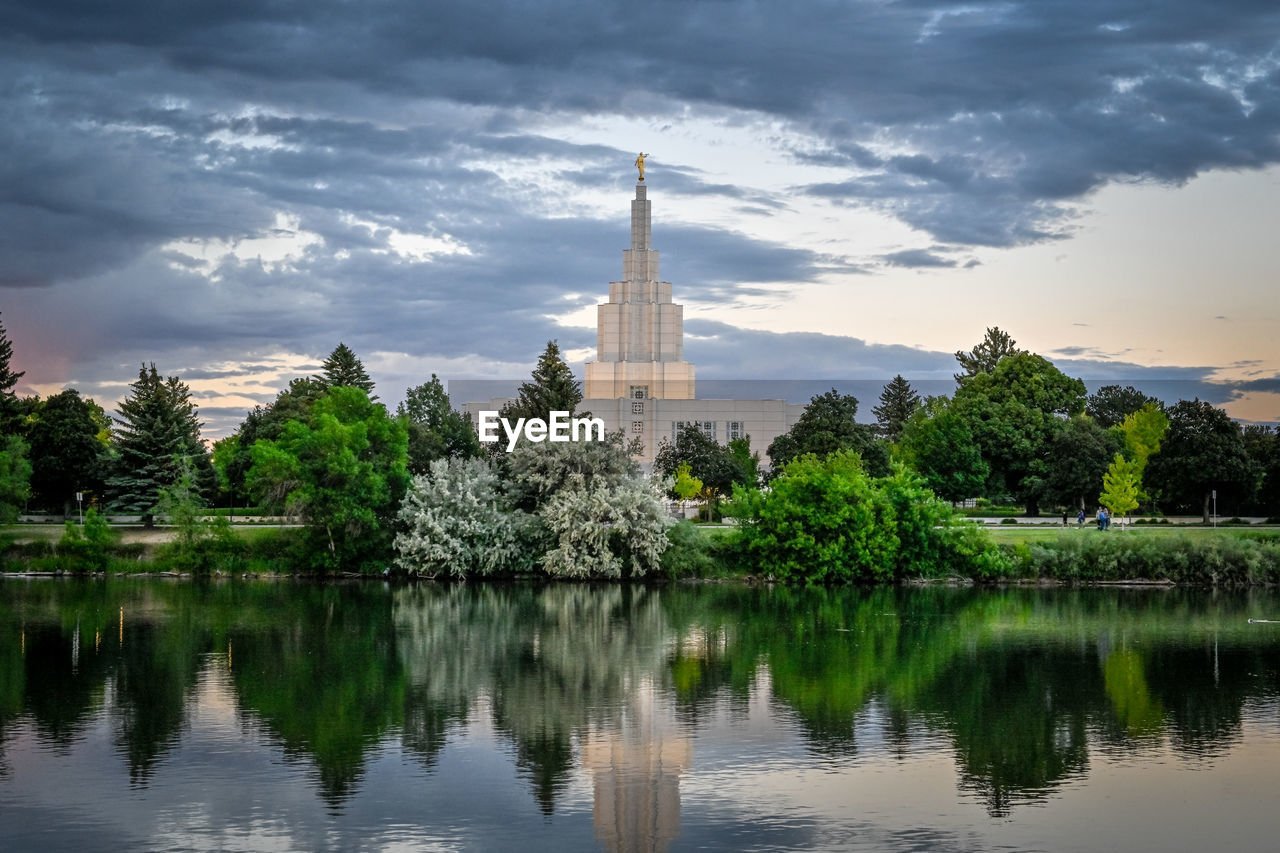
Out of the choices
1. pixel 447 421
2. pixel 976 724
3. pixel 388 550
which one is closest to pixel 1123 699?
pixel 976 724

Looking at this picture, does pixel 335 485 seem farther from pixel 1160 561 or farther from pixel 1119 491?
pixel 1119 491

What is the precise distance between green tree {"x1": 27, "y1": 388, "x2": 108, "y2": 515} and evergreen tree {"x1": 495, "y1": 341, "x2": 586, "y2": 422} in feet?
86.0

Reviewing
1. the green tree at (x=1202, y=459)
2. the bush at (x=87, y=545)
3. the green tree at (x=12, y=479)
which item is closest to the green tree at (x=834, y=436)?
the green tree at (x=1202, y=459)

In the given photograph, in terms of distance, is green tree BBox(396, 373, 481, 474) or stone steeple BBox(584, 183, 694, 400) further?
stone steeple BBox(584, 183, 694, 400)

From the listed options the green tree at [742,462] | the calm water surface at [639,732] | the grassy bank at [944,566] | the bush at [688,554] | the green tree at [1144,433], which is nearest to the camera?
the calm water surface at [639,732]

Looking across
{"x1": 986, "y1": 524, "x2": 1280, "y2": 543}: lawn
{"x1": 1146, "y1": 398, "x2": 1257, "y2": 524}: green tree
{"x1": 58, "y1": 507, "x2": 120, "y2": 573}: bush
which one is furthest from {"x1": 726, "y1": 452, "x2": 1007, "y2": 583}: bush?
{"x1": 58, "y1": 507, "x2": 120, "y2": 573}: bush

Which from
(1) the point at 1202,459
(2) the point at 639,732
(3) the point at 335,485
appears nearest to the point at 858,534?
(3) the point at 335,485

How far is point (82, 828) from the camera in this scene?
17.6 meters

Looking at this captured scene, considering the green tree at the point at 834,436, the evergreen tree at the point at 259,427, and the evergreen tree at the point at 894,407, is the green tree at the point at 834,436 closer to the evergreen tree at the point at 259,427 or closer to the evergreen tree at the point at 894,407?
the evergreen tree at the point at 259,427

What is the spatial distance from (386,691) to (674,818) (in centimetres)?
1199

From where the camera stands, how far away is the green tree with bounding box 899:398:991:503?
82.6 m

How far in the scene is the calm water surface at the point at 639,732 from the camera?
17.9 metres

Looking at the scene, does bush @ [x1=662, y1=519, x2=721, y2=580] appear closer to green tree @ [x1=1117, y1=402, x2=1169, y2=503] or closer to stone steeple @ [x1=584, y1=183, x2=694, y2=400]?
green tree @ [x1=1117, y1=402, x2=1169, y2=503]

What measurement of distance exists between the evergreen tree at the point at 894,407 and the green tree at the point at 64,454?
80632 mm
